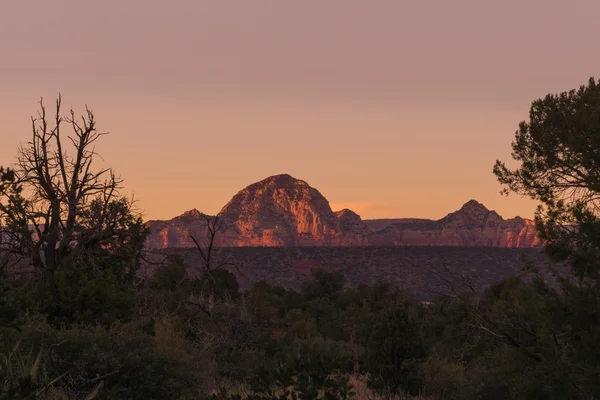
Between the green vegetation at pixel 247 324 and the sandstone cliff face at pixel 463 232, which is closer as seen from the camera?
the green vegetation at pixel 247 324

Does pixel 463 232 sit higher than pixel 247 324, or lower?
higher

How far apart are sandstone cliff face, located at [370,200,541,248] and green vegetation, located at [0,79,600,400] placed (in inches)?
5747

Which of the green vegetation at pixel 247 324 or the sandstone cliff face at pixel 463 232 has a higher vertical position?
the sandstone cliff face at pixel 463 232

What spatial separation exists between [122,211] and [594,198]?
1716 centimetres

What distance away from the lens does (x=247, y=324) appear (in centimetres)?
2950

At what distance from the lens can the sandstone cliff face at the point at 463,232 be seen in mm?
182000

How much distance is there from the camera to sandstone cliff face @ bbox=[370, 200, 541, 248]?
182m

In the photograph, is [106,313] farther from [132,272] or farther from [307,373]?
[307,373]

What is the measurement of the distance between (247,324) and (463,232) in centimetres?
16054

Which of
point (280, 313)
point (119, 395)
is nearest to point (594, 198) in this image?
point (119, 395)

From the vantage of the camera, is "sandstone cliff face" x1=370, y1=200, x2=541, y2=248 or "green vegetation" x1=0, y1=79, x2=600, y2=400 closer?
"green vegetation" x1=0, y1=79, x2=600, y2=400

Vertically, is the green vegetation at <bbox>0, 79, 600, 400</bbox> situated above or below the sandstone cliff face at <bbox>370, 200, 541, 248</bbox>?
below

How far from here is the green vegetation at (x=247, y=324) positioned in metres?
17.4

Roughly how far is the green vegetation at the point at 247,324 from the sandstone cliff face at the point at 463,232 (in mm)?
145977
